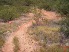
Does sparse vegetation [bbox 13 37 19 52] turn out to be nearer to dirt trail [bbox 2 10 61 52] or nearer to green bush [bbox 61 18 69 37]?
dirt trail [bbox 2 10 61 52]

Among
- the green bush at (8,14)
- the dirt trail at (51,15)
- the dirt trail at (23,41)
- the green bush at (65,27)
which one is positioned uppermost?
the green bush at (65,27)

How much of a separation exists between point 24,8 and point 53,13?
1.94 meters

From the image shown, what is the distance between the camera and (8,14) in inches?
520

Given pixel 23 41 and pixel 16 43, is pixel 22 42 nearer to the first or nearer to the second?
Result: pixel 23 41

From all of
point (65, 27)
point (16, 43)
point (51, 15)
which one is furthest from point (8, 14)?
point (65, 27)

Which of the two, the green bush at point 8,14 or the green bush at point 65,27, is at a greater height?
the green bush at point 65,27

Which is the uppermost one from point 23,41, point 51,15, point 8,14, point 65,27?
point 65,27

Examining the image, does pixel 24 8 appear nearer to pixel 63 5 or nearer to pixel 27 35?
pixel 63 5

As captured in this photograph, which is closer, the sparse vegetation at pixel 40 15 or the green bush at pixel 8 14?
the sparse vegetation at pixel 40 15

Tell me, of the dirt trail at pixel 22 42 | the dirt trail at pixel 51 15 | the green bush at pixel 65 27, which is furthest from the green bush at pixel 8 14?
the green bush at pixel 65 27

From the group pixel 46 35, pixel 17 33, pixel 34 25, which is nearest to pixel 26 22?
pixel 34 25

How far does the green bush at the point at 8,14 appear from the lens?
1298 cm

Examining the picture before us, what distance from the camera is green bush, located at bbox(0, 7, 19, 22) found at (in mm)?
12984

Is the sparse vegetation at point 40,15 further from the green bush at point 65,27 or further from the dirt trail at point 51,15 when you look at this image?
the dirt trail at point 51,15
